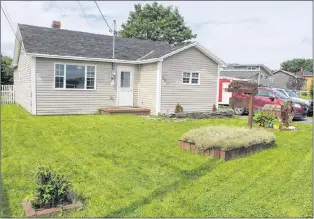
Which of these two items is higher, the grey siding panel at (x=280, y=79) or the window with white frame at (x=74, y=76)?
the grey siding panel at (x=280, y=79)

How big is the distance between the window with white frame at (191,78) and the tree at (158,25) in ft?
79.1

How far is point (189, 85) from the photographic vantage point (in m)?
15.5

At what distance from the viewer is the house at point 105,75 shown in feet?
42.9

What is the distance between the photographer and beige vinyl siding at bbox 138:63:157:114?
14.7 metres

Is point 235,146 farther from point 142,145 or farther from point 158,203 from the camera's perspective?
point 158,203

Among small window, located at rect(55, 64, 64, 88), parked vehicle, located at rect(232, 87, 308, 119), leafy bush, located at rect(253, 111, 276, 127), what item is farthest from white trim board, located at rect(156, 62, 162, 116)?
leafy bush, located at rect(253, 111, 276, 127)

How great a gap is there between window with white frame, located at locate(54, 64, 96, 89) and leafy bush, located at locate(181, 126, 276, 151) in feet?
26.2

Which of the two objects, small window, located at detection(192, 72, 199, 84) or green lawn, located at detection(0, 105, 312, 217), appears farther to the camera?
small window, located at detection(192, 72, 199, 84)

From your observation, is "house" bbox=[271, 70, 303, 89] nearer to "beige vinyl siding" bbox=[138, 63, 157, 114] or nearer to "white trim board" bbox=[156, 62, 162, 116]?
"beige vinyl siding" bbox=[138, 63, 157, 114]

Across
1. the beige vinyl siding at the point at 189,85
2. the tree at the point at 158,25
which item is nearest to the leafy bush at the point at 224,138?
the beige vinyl siding at the point at 189,85

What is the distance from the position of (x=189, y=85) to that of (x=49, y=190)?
12.3 meters

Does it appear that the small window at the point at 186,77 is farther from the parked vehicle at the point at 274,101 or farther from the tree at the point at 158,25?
the tree at the point at 158,25

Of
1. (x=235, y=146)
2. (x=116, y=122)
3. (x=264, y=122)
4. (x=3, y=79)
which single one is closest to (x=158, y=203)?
(x=235, y=146)

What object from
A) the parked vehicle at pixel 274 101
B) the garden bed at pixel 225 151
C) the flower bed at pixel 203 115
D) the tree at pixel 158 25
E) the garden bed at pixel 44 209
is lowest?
the garden bed at pixel 44 209
